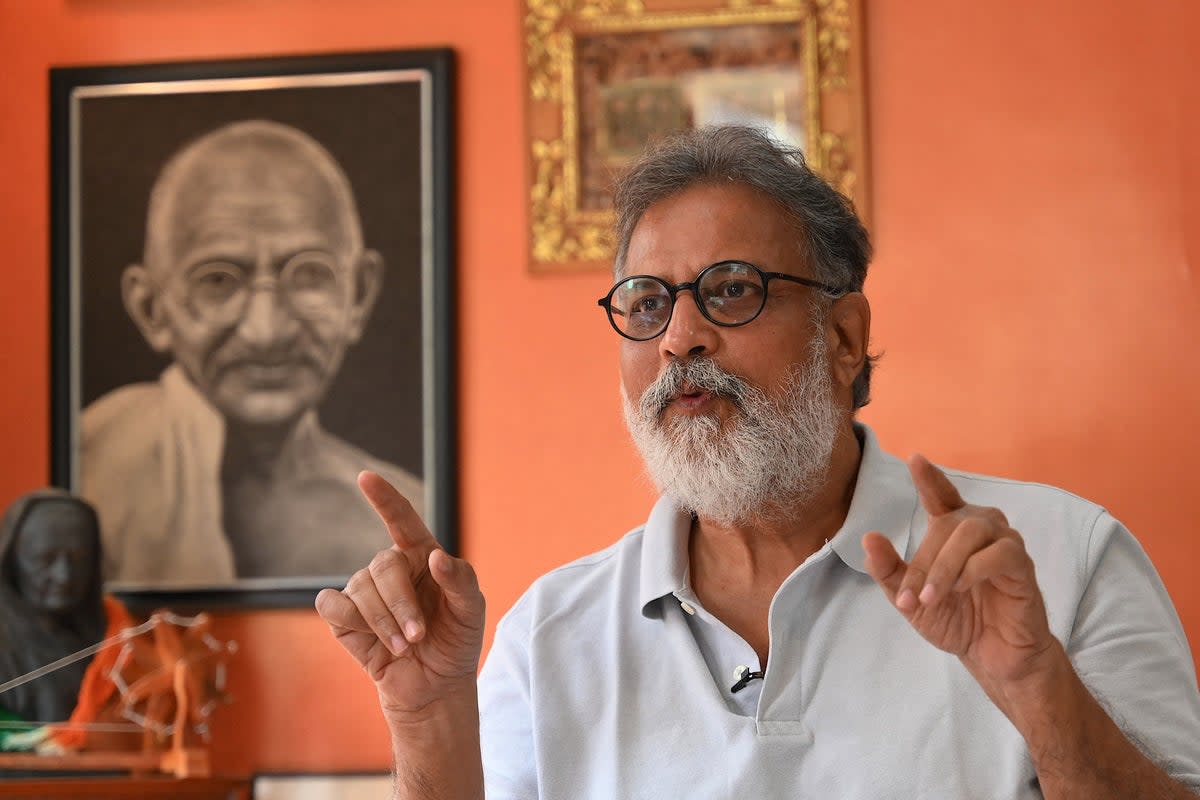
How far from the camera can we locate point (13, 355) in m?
3.29

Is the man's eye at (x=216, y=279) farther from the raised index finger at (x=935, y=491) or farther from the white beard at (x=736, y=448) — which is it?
the raised index finger at (x=935, y=491)

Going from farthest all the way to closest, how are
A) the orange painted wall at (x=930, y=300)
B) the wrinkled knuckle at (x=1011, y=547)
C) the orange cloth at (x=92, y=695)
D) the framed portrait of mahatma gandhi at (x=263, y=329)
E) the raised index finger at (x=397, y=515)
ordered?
the framed portrait of mahatma gandhi at (x=263, y=329) < the orange painted wall at (x=930, y=300) < the orange cloth at (x=92, y=695) < the raised index finger at (x=397, y=515) < the wrinkled knuckle at (x=1011, y=547)

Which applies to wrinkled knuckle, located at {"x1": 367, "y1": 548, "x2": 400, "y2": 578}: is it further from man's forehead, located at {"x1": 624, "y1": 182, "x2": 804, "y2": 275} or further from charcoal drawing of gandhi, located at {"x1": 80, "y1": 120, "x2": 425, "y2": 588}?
charcoal drawing of gandhi, located at {"x1": 80, "y1": 120, "x2": 425, "y2": 588}

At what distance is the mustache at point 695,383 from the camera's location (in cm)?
166

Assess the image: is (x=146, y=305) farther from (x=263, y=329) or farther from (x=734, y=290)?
(x=734, y=290)

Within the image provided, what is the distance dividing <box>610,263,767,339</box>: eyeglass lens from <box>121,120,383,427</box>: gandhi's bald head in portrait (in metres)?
1.57

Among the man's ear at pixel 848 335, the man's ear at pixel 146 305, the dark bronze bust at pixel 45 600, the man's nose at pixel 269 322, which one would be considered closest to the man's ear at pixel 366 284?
the man's nose at pixel 269 322

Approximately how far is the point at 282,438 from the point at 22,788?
0.93 meters

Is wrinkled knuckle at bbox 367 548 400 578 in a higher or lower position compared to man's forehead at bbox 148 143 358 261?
→ lower

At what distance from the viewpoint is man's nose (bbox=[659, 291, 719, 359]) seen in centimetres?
164

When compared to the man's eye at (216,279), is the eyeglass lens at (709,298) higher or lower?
lower

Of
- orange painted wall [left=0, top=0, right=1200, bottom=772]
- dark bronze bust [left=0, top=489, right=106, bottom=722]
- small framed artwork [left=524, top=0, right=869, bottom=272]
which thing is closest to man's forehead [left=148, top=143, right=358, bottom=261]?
orange painted wall [left=0, top=0, right=1200, bottom=772]

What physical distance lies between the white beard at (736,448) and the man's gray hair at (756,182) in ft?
0.55

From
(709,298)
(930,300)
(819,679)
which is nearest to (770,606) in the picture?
(819,679)
